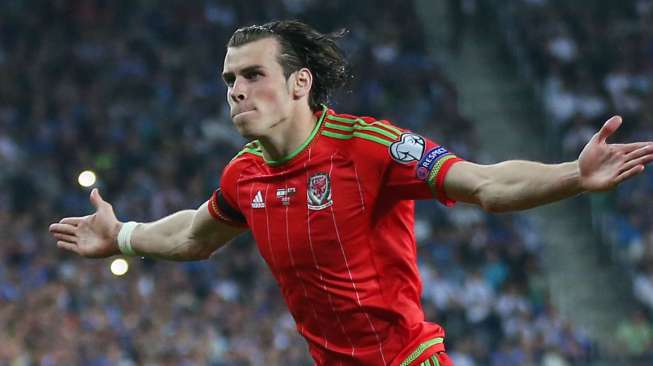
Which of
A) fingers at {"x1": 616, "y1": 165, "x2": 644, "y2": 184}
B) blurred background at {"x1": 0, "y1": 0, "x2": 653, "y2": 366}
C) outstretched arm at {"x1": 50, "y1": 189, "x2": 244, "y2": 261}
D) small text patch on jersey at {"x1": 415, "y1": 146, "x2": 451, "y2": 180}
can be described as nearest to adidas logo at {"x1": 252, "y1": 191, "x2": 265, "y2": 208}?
outstretched arm at {"x1": 50, "y1": 189, "x2": 244, "y2": 261}

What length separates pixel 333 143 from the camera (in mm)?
4953

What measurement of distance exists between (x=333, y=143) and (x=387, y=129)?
0.26 meters

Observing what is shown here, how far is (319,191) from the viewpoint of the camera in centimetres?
489

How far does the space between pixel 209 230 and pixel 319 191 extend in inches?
36.2

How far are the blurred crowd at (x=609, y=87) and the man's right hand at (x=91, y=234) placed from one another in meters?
9.75

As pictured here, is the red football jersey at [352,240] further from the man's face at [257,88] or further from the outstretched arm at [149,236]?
the outstretched arm at [149,236]

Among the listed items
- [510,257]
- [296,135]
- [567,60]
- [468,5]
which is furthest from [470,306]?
[296,135]

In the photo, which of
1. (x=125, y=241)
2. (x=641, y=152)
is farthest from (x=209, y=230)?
(x=641, y=152)

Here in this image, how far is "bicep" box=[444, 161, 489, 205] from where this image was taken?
4.45m

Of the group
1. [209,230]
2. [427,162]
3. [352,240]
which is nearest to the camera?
[427,162]

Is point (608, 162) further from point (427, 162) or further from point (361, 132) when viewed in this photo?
point (361, 132)

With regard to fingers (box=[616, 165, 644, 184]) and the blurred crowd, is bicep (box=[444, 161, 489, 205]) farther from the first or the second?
the blurred crowd

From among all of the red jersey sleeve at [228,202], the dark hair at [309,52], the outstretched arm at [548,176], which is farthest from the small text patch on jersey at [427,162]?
the red jersey sleeve at [228,202]

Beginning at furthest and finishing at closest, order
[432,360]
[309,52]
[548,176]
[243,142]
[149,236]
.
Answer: [243,142], [149,236], [309,52], [432,360], [548,176]
